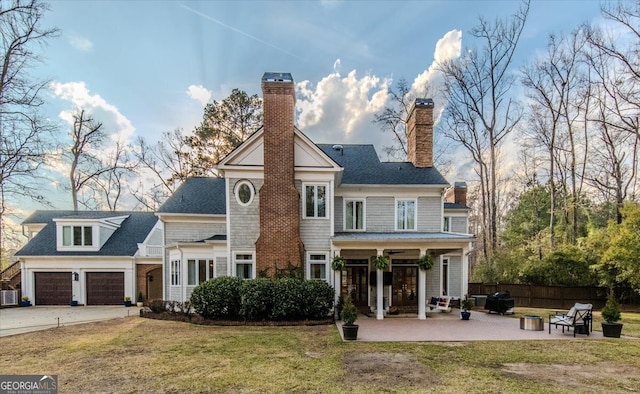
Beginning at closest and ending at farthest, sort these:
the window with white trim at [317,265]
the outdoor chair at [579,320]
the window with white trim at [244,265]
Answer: the outdoor chair at [579,320], the window with white trim at [244,265], the window with white trim at [317,265]

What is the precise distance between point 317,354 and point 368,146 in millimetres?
12127

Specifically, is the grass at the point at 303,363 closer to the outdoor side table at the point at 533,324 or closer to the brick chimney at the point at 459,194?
the outdoor side table at the point at 533,324

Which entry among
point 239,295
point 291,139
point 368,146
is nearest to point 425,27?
point 368,146

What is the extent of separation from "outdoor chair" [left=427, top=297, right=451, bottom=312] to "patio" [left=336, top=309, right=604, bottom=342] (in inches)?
24.2

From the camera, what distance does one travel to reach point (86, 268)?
18.3m

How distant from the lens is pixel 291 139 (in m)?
12.9

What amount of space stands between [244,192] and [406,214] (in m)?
7.26

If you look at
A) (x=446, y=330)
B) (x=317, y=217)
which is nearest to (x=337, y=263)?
(x=317, y=217)

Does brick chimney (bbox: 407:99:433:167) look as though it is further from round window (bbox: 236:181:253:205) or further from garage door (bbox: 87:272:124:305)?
garage door (bbox: 87:272:124:305)

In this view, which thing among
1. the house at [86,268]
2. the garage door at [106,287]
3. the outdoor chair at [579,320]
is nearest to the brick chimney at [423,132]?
the outdoor chair at [579,320]

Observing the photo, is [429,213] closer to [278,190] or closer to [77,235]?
[278,190]

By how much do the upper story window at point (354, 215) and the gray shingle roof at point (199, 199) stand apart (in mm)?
5819

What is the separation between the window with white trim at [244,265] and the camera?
1293cm

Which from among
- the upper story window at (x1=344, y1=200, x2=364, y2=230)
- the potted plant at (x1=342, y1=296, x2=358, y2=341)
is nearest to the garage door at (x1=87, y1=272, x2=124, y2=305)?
the upper story window at (x1=344, y1=200, x2=364, y2=230)
